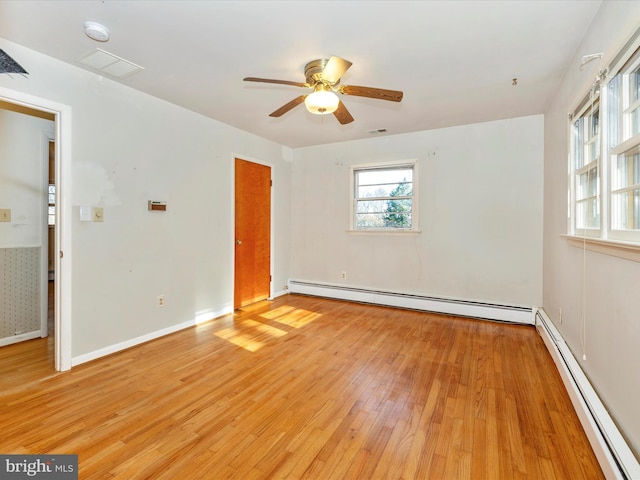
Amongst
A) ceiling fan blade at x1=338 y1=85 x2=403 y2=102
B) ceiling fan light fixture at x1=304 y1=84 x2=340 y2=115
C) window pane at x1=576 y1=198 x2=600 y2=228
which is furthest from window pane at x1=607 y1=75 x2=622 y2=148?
ceiling fan light fixture at x1=304 y1=84 x2=340 y2=115

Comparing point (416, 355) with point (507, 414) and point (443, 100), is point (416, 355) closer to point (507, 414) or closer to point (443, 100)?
point (507, 414)

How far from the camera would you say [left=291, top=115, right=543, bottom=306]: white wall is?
3.80 metres

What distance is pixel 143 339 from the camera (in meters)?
3.14

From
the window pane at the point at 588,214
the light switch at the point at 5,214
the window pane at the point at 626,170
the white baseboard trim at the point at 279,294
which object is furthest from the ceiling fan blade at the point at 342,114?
the light switch at the point at 5,214

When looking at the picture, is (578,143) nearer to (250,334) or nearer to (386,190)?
(386,190)

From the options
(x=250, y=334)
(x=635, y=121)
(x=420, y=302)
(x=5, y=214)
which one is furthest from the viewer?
(x=420, y=302)

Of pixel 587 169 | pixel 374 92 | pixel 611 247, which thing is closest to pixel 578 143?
pixel 587 169

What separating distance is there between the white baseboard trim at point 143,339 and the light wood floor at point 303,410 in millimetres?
105

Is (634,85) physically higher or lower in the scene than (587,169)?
higher

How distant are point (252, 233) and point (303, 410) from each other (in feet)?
9.81

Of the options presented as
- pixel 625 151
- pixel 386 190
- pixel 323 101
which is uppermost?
pixel 323 101

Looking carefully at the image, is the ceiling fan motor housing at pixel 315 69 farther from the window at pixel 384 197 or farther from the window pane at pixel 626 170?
the window at pixel 384 197

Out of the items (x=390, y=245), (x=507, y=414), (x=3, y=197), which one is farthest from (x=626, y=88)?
(x=3, y=197)

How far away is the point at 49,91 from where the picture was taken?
2.44 metres
